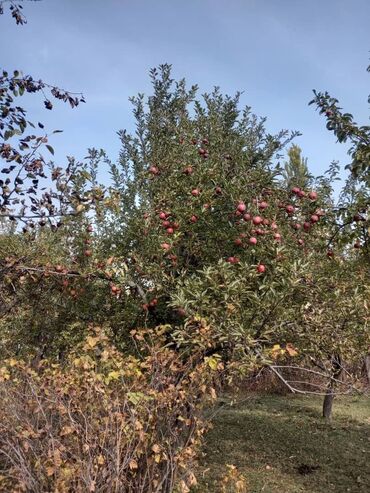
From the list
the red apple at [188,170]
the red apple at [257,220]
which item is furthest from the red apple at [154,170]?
the red apple at [257,220]

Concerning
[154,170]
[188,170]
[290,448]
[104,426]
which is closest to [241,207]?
[188,170]

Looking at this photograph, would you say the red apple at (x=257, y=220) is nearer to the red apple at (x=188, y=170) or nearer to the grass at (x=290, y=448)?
the red apple at (x=188, y=170)

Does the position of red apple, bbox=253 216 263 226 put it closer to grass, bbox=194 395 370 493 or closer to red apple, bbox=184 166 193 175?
red apple, bbox=184 166 193 175

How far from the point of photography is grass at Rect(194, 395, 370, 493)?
6828 millimetres

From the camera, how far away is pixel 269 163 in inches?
232

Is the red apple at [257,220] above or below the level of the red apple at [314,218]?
below

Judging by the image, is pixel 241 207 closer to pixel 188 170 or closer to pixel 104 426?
pixel 188 170

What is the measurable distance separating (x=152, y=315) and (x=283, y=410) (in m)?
8.14

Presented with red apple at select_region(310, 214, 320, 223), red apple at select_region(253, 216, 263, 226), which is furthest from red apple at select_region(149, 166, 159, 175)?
red apple at select_region(310, 214, 320, 223)

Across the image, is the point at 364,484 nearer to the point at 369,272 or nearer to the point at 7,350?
the point at 369,272

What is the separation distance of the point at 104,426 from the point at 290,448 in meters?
6.27

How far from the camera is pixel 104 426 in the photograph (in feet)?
11.9

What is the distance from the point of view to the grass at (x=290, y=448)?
6828 mm

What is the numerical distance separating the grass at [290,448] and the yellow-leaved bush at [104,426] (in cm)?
81
